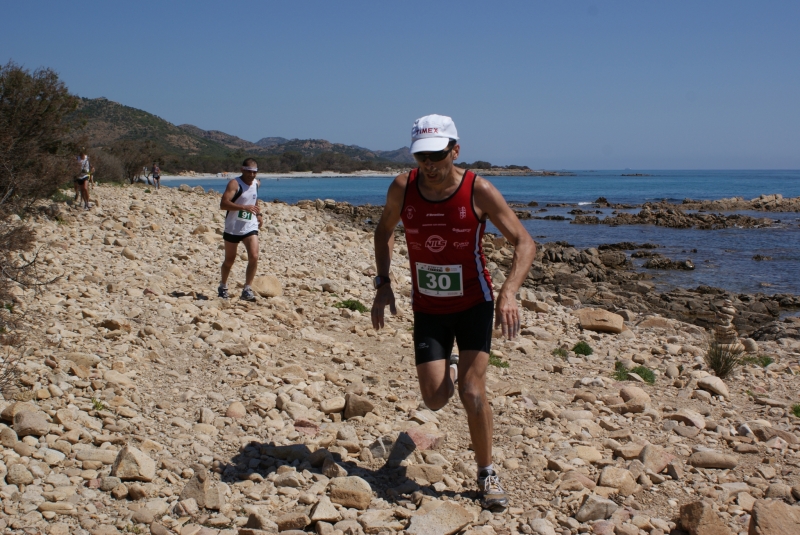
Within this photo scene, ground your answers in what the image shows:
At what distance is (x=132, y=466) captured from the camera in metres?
4.00

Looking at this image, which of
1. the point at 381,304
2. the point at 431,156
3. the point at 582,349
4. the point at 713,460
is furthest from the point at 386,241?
the point at 582,349

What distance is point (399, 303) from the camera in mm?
10445

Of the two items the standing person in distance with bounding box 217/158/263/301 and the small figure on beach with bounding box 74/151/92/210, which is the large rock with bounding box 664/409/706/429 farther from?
the small figure on beach with bounding box 74/151/92/210

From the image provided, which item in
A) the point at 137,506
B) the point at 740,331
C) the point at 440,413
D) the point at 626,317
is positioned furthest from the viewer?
the point at 740,331

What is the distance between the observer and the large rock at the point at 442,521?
3605 millimetres

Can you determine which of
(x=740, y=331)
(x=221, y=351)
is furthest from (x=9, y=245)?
(x=740, y=331)

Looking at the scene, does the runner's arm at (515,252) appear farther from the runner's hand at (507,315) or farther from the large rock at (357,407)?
the large rock at (357,407)

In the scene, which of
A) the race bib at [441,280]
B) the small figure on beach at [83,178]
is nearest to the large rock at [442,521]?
the race bib at [441,280]

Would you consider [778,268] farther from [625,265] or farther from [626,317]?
[626,317]

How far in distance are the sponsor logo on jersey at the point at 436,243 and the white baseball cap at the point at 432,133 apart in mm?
530

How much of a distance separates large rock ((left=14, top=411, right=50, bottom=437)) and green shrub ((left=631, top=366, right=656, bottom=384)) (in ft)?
17.8

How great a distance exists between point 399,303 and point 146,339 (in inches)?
181

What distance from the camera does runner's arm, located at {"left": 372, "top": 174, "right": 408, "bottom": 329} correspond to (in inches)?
166

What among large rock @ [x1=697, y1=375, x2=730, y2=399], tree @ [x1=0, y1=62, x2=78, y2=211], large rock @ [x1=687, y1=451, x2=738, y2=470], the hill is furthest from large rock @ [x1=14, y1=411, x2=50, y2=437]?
the hill
